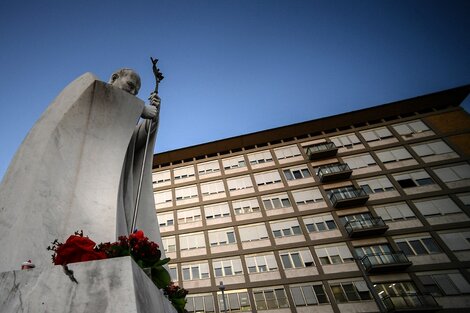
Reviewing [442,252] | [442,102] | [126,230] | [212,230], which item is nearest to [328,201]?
[442,252]

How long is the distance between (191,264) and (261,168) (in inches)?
443

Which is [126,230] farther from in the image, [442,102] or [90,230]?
[442,102]

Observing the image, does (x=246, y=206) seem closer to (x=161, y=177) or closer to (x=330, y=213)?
(x=330, y=213)

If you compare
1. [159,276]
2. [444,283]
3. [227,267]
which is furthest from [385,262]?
[159,276]

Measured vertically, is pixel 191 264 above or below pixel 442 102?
below

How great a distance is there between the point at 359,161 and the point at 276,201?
9.03 meters

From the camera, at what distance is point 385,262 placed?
20562 millimetres

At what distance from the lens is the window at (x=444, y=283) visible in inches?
742

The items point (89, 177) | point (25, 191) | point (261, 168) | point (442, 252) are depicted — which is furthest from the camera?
point (261, 168)

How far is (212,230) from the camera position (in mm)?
25312

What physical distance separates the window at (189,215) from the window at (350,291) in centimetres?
1261

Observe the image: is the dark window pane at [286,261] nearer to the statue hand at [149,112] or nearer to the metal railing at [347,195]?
the metal railing at [347,195]

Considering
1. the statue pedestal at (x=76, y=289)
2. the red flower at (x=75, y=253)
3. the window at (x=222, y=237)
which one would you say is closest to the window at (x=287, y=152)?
the window at (x=222, y=237)

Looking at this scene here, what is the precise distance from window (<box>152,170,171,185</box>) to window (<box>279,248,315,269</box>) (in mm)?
14092
